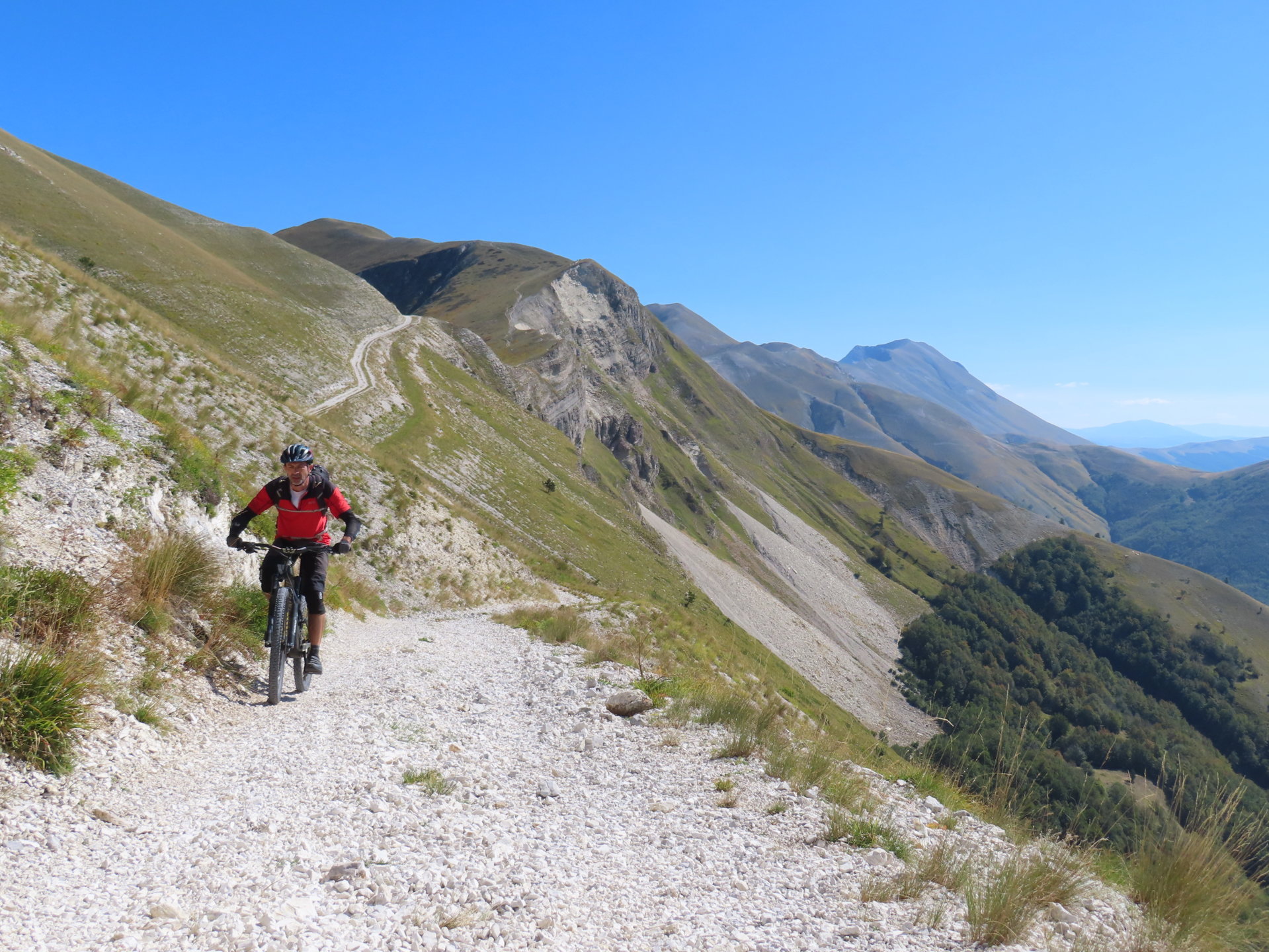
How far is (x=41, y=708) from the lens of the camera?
16.4ft

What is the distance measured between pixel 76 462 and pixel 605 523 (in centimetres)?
4762

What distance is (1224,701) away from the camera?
469 feet

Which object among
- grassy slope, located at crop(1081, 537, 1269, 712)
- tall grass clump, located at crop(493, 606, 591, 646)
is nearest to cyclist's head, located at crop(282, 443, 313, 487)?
tall grass clump, located at crop(493, 606, 591, 646)

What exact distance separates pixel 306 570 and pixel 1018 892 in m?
8.35

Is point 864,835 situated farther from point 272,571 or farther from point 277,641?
point 272,571

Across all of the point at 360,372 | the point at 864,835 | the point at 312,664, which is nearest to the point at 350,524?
the point at 312,664

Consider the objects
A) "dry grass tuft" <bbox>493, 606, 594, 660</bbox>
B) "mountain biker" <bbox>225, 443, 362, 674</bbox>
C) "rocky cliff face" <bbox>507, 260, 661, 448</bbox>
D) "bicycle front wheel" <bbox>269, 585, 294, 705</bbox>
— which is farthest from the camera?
"rocky cliff face" <bbox>507, 260, 661, 448</bbox>

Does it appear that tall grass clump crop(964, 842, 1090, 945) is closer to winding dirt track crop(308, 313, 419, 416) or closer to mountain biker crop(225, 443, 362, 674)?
mountain biker crop(225, 443, 362, 674)

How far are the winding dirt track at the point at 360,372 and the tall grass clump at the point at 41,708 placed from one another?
25.6 metres

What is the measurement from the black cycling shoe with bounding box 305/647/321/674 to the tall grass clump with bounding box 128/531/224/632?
1.56 m

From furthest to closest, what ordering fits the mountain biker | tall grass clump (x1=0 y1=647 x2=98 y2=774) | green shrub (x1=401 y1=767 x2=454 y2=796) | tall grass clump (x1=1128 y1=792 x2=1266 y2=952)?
the mountain biker < green shrub (x1=401 y1=767 x2=454 y2=796) < tall grass clump (x1=0 y1=647 x2=98 y2=774) < tall grass clump (x1=1128 y1=792 x2=1266 y2=952)

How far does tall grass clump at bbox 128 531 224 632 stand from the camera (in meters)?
7.67

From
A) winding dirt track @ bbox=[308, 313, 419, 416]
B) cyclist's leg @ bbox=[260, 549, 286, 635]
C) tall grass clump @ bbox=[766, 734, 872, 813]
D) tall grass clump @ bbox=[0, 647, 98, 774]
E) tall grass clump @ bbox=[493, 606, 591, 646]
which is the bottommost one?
tall grass clump @ bbox=[493, 606, 591, 646]

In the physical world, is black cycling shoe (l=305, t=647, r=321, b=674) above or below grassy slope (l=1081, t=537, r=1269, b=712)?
below
